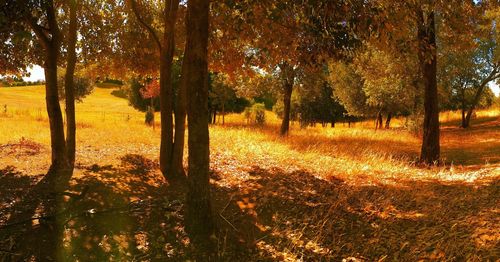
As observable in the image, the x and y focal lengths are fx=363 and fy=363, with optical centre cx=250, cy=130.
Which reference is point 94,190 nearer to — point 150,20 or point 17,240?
point 17,240

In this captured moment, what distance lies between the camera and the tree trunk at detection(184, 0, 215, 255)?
18.1 feet

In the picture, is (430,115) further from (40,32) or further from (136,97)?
(136,97)

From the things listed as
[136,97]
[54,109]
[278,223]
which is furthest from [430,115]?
[136,97]

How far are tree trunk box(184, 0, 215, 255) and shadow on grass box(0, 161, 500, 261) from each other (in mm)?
253

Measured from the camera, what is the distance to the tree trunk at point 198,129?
218 inches

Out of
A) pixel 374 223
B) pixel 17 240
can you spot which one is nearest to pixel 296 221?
pixel 374 223

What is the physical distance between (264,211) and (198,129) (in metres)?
2.55

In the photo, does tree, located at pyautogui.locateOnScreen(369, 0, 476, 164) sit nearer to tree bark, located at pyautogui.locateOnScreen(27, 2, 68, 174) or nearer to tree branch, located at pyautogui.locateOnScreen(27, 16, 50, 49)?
tree branch, located at pyautogui.locateOnScreen(27, 16, 50, 49)

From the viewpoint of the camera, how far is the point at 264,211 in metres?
7.31

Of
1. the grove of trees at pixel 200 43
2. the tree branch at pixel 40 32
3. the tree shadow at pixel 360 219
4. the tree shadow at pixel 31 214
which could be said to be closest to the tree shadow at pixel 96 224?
the tree shadow at pixel 31 214

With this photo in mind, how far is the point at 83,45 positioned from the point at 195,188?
9.51 metres

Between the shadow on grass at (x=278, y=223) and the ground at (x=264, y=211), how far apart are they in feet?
0.07

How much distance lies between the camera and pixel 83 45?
1295 cm

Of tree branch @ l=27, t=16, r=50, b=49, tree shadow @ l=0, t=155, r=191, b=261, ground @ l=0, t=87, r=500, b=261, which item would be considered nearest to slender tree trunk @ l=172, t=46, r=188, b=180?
ground @ l=0, t=87, r=500, b=261
